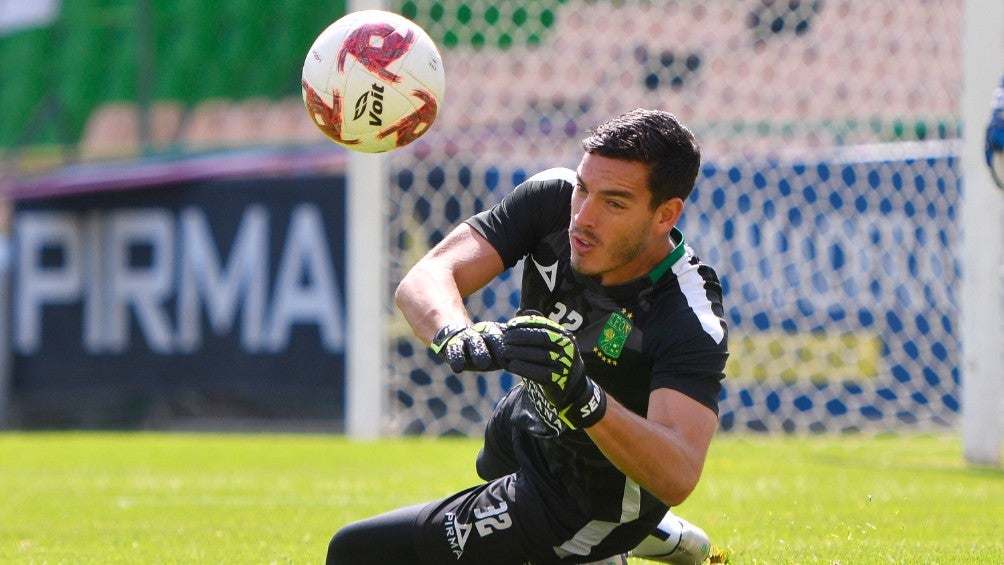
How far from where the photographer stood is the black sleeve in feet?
14.9

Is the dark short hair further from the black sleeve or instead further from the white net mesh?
the white net mesh

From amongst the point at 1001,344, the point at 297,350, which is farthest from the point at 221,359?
the point at 1001,344

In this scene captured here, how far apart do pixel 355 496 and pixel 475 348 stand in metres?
4.77

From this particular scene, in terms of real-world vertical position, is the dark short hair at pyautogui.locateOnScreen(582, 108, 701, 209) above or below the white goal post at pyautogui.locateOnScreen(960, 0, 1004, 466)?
above

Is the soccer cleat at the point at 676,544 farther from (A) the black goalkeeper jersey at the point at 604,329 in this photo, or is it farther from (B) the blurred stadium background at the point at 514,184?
(B) the blurred stadium background at the point at 514,184

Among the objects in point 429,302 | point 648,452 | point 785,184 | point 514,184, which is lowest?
point 514,184

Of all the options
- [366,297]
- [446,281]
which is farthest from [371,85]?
[366,297]

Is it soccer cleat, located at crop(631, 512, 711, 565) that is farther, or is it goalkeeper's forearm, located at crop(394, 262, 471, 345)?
soccer cleat, located at crop(631, 512, 711, 565)

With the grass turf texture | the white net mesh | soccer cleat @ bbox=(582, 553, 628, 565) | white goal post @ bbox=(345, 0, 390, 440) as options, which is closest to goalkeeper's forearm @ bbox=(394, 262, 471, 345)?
the grass turf texture

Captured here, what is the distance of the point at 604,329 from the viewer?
4328mm

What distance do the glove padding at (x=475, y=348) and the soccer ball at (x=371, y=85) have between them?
1392 mm

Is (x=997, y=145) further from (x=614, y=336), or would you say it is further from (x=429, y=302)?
(x=429, y=302)

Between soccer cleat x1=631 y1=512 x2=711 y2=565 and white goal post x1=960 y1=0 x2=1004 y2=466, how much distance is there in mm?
5257

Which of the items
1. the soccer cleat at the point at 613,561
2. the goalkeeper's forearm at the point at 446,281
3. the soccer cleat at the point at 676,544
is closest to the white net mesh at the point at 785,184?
the soccer cleat at the point at 676,544
